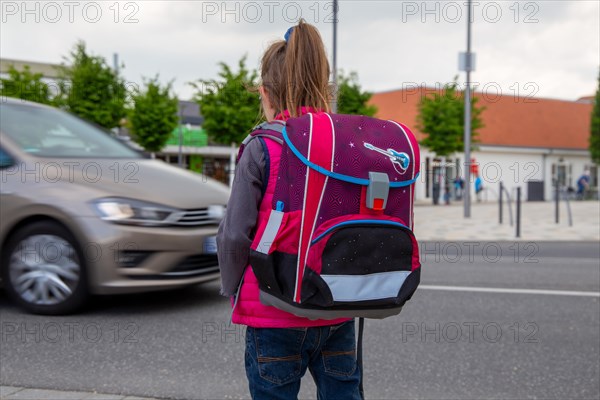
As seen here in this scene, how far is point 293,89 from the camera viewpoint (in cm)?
188

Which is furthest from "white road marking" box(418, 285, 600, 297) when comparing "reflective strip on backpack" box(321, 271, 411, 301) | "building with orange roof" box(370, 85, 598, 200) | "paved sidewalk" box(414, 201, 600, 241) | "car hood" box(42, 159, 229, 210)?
"building with orange roof" box(370, 85, 598, 200)

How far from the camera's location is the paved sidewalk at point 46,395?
325 centimetres

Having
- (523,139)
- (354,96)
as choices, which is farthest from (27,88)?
(523,139)

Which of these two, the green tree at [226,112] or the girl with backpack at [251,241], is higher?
the green tree at [226,112]

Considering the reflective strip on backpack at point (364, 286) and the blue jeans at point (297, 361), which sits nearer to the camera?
the reflective strip on backpack at point (364, 286)

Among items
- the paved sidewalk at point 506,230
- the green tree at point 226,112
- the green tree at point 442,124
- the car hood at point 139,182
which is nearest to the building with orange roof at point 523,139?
the green tree at point 442,124

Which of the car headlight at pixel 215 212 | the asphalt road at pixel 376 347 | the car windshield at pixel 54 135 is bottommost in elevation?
the asphalt road at pixel 376 347

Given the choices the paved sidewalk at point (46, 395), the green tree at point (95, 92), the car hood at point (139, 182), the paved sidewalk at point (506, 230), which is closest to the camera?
the paved sidewalk at point (46, 395)

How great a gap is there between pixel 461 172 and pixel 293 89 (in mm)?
37611

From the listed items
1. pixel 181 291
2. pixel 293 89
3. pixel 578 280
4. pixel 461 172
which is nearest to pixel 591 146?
pixel 461 172

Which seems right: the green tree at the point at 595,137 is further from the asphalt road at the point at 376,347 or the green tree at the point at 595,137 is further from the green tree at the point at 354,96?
the asphalt road at the point at 376,347

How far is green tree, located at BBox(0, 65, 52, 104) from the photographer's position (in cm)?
2542

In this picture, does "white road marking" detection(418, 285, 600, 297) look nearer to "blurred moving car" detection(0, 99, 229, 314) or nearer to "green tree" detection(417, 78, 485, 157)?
"blurred moving car" detection(0, 99, 229, 314)

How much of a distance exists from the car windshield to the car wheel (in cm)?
75
